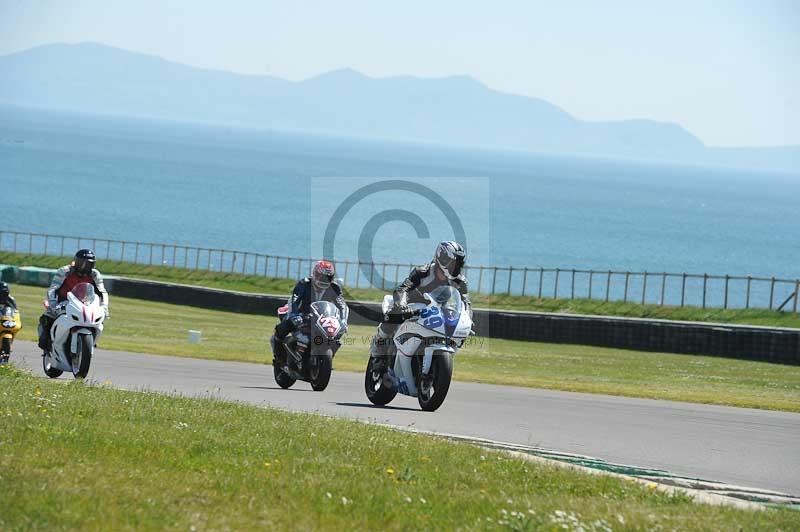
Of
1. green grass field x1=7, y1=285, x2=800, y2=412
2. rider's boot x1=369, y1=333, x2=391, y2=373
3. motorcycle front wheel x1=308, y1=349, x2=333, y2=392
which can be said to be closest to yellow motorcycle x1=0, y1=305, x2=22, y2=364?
motorcycle front wheel x1=308, y1=349, x2=333, y2=392

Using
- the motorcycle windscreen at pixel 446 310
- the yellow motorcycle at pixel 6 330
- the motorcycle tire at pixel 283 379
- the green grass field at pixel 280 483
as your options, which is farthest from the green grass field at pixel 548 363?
the green grass field at pixel 280 483

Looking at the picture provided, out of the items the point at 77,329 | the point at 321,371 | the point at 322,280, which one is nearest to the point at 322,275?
the point at 322,280

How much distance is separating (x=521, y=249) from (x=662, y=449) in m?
123

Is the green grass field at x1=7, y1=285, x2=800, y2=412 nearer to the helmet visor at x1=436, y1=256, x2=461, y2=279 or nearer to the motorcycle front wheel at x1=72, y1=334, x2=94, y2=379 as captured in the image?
the helmet visor at x1=436, y1=256, x2=461, y2=279

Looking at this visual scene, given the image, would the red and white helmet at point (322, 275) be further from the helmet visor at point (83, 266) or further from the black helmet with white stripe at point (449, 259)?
the helmet visor at point (83, 266)

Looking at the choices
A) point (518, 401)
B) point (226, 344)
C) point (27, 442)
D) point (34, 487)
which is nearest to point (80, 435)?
point (27, 442)

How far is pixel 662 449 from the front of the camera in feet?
43.4

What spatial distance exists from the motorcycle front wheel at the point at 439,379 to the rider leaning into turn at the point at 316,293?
241 centimetres

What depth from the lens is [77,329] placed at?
1731 centimetres

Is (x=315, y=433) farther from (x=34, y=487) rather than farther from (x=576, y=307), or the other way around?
(x=576, y=307)

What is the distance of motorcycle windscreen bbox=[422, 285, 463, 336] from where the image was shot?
48.9 feet

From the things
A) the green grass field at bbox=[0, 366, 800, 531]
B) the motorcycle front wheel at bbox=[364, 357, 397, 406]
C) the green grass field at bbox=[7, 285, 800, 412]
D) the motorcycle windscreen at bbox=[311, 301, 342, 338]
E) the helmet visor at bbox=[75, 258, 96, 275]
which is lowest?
the green grass field at bbox=[7, 285, 800, 412]

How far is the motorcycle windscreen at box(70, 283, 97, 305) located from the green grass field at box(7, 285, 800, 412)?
8303 millimetres

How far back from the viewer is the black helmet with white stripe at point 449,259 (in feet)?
Answer: 50.0
